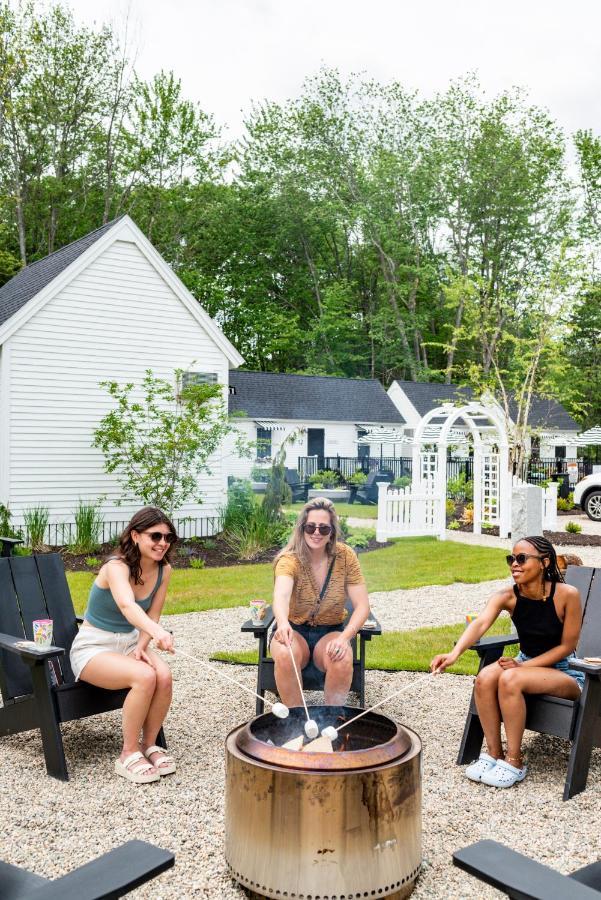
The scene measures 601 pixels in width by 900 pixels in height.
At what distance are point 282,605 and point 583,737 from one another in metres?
1.63

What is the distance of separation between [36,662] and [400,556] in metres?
9.42

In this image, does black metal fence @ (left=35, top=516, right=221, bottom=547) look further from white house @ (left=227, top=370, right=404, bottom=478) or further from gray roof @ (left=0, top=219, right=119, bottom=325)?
white house @ (left=227, top=370, right=404, bottom=478)

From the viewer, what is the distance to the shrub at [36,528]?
493 inches

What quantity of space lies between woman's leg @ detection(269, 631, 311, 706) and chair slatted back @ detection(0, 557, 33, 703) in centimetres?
140

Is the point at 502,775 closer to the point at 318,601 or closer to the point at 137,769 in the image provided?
the point at 318,601

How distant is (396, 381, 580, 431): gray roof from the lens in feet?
112

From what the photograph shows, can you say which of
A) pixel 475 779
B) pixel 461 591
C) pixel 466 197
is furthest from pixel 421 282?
pixel 475 779

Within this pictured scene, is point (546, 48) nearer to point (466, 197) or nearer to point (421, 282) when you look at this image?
point (466, 197)

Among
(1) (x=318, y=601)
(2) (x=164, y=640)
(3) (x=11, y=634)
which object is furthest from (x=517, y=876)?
(3) (x=11, y=634)

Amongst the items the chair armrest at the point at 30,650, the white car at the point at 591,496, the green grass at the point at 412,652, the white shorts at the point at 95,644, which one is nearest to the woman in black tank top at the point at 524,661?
the white shorts at the point at 95,644

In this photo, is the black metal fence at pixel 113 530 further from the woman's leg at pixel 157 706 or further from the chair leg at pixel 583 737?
the chair leg at pixel 583 737

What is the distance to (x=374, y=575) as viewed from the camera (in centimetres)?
1098

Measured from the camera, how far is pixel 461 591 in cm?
972

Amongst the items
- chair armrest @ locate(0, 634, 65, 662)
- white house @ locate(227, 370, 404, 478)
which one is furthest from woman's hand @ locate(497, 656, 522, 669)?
white house @ locate(227, 370, 404, 478)
